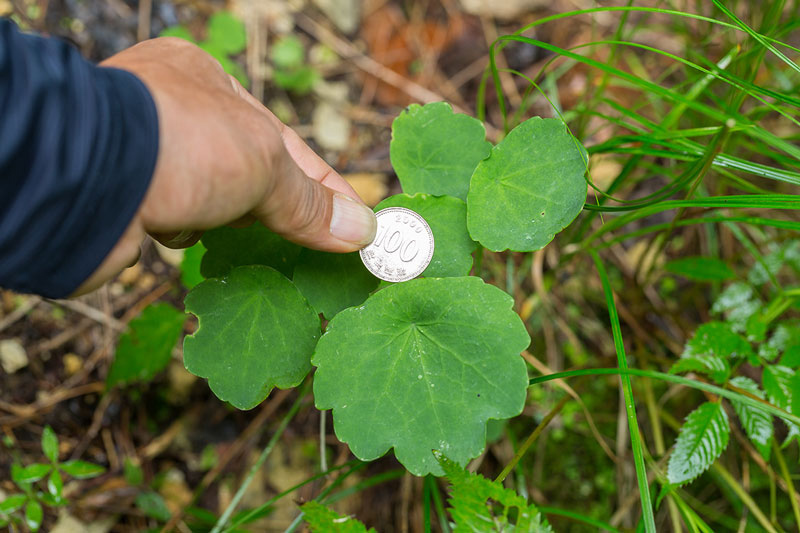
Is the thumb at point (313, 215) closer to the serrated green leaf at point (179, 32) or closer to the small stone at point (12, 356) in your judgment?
the small stone at point (12, 356)

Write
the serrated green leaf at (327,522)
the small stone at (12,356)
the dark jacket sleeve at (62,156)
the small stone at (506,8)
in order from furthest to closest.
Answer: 1. the small stone at (506,8)
2. the small stone at (12,356)
3. the serrated green leaf at (327,522)
4. the dark jacket sleeve at (62,156)

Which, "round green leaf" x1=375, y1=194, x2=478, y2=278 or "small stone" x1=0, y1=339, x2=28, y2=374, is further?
"small stone" x1=0, y1=339, x2=28, y2=374

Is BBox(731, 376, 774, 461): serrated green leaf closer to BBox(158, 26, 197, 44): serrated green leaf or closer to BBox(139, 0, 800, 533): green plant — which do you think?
BBox(139, 0, 800, 533): green plant

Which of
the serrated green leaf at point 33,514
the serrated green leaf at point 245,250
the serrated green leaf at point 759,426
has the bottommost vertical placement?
the serrated green leaf at point 33,514

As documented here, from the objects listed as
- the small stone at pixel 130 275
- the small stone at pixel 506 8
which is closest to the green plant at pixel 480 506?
the small stone at pixel 130 275


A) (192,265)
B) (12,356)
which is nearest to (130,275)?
(12,356)

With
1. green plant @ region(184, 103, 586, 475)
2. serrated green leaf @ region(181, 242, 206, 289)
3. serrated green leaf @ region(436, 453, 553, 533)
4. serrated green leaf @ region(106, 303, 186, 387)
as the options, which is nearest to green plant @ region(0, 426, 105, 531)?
serrated green leaf @ region(106, 303, 186, 387)

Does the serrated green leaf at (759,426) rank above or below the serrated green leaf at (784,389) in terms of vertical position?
below
